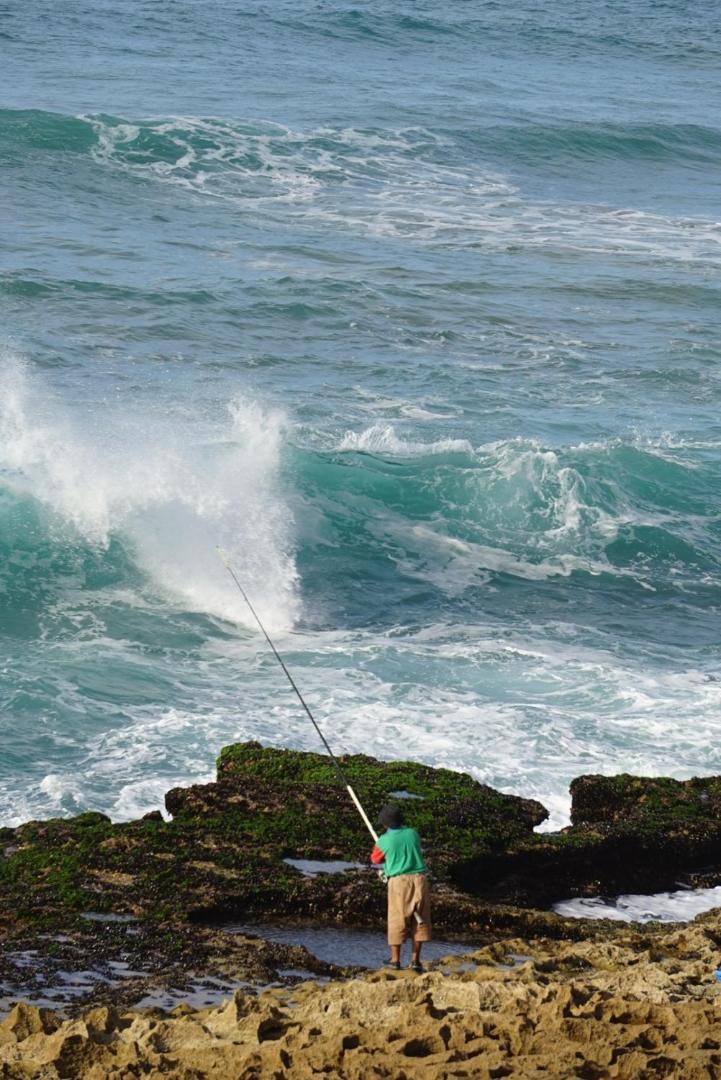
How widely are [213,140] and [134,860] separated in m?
29.4

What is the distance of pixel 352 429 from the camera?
21.3m

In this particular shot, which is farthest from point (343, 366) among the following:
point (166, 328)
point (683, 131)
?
point (683, 131)

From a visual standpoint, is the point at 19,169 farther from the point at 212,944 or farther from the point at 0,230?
the point at 212,944

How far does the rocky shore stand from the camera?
255 inches

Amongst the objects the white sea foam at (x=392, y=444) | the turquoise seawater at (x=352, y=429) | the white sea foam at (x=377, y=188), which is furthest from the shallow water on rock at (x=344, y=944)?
the white sea foam at (x=377, y=188)

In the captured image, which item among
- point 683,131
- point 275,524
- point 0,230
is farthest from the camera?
point 683,131

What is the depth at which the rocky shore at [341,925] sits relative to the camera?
6484 mm

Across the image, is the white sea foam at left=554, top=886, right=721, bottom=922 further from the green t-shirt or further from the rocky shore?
the green t-shirt

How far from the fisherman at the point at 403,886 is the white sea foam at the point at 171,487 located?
25.0ft

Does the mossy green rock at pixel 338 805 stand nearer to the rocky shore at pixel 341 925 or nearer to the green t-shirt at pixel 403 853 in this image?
the rocky shore at pixel 341 925

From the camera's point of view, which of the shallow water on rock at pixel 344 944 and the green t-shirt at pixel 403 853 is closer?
the green t-shirt at pixel 403 853

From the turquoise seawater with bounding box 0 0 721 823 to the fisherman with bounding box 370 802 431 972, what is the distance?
320cm

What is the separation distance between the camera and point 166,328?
82.3 ft

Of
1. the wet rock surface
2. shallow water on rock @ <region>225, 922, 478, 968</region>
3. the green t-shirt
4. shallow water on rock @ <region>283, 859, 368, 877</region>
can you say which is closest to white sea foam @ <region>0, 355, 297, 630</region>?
shallow water on rock @ <region>283, 859, 368, 877</region>
